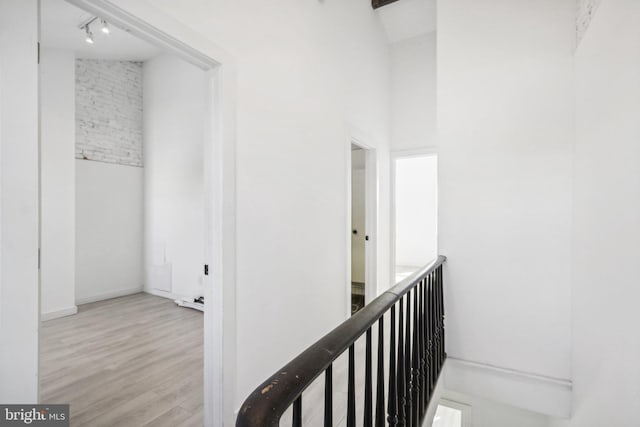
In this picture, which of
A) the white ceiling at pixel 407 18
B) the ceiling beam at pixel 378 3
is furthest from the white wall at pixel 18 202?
the white ceiling at pixel 407 18

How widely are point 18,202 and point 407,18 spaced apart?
4324 mm

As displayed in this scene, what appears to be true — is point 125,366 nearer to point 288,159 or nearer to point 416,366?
point 288,159

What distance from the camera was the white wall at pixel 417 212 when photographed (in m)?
7.15

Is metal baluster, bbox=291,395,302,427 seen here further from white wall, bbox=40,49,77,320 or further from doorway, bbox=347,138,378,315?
white wall, bbox=40,49,77,320

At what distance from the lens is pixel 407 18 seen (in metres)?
3.81

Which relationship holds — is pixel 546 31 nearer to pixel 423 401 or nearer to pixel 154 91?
pixel 423 401

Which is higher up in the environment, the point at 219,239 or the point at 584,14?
the point at 584,14

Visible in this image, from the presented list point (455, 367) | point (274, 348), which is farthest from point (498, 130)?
point (274, 348)

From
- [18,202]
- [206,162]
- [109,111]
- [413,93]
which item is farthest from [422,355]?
[109,111]

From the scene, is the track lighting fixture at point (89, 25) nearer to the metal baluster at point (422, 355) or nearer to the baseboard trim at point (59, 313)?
the baseboard trim at point (59, 313)

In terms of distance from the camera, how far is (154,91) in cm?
435

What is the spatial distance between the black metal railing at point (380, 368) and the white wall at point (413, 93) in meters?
2.24

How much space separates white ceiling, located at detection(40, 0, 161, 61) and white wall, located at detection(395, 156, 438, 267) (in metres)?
5.54

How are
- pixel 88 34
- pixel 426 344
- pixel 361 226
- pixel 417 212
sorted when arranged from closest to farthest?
pixel 426 344 < pixel 88 34 < pixel 361 226 < pixel 417 212
